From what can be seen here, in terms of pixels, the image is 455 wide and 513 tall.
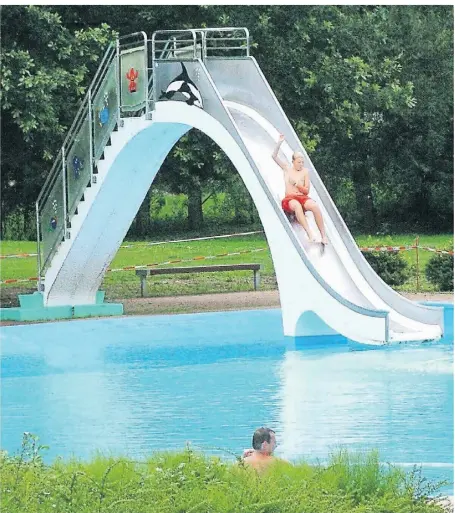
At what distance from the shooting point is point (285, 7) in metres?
26.8

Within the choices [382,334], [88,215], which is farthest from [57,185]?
[382,334]

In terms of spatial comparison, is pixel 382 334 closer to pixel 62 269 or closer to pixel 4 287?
pixel 62 269

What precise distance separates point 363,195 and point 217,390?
21175 mm

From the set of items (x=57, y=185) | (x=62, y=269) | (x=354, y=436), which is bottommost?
(x=354, y=436)

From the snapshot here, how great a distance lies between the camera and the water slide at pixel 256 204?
15.3m

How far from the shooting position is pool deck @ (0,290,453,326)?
19422mm

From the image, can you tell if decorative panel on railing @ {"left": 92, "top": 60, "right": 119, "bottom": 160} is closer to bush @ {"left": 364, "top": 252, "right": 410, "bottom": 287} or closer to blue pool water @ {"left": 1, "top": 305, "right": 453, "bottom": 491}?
blue pool water @ {"left": 1, "top": 305, "right": 453, "bottom": 491}

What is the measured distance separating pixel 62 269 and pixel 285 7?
10101 millimetres

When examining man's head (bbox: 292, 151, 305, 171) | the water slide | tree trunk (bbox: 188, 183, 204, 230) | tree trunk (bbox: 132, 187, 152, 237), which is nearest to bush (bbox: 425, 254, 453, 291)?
the water slide

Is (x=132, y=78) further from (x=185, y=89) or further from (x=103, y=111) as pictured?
(x=185, y=89)

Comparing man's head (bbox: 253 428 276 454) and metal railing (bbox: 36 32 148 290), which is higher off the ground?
metal railing (bbox: 36 32 148 290)

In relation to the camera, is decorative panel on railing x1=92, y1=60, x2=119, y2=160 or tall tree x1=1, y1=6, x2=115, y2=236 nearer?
decorative panel on railing x1=92, y1=60, x2=119, y2=160

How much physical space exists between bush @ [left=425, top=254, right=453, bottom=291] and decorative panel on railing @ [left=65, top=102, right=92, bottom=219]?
239 inches

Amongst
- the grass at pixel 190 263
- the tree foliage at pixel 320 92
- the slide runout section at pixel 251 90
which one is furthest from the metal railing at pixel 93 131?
the grass at pixel 190 263
